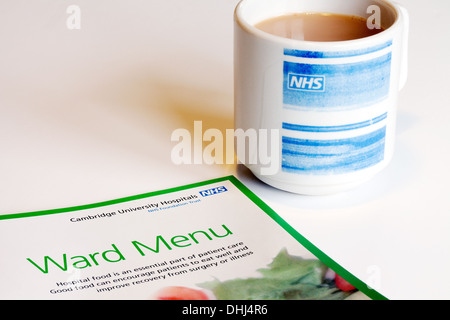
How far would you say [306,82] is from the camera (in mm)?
744

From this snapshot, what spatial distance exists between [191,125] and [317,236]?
11.0 inches

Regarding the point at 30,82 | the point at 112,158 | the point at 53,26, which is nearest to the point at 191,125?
the point at 112,158

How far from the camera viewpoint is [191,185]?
84cm

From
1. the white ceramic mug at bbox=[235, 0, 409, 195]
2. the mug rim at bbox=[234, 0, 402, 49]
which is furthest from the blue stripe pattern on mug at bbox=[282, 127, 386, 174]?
the mug rim at bbox=[234, 0, 402, 49]

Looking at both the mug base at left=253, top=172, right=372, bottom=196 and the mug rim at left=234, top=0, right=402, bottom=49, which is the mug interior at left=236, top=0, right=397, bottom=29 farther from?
the mug base at left=253, top=172, right=372, bottom=196

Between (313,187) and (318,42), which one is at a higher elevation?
(318,42)

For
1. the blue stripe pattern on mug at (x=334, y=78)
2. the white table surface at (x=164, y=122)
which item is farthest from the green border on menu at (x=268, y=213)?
the blue stripe pattern on mug at (x=334, y=78)

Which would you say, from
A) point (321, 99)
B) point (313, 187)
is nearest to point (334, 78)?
point (321, 99)

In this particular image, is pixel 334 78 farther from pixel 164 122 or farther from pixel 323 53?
pixel 164 122

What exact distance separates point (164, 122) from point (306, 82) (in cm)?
29

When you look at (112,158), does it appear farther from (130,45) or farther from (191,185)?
(130,45)

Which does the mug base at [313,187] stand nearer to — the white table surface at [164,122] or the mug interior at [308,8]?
the white table surface at [164,122]

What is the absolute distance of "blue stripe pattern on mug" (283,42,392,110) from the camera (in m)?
0.73

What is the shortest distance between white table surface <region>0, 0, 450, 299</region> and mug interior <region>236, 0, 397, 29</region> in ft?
0.58
